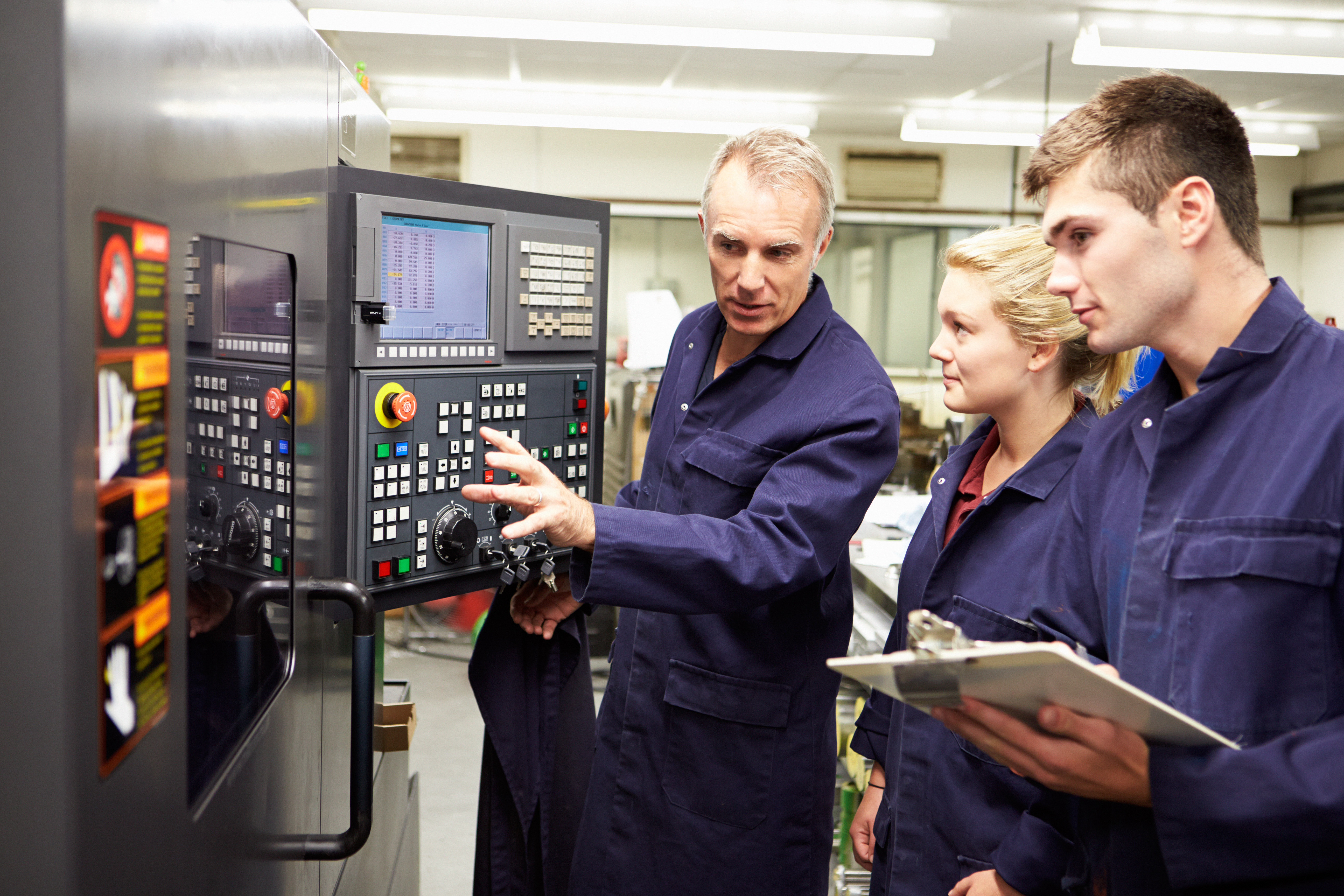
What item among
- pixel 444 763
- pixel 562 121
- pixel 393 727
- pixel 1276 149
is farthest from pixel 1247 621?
pixel 1276 149

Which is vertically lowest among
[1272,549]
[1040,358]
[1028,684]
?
[1028,684]

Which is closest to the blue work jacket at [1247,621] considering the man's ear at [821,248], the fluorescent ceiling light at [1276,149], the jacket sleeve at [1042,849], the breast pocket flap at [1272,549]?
the breast pocket flap at [1272,549]

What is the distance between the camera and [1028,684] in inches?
31.0

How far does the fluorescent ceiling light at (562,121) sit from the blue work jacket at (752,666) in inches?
180

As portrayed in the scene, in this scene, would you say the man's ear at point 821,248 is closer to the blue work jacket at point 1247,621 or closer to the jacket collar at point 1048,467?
the jacket collar at point 1048,467

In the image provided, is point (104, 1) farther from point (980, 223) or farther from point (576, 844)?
point (980, 223)

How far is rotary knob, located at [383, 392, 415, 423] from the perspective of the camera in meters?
1.25

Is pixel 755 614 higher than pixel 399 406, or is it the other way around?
pixel 399 406

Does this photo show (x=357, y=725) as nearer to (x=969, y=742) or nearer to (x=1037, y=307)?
(x=969, y=742)

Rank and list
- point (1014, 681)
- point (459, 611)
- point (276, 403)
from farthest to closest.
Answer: point (459, 611) < point (276, 403) < point (1014, 681)

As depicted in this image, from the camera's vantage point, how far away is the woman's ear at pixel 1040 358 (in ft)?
4.60

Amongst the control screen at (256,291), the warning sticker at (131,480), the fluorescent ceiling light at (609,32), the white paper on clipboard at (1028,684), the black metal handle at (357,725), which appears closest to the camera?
the warning sticker at (131,480)

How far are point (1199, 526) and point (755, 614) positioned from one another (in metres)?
0.68

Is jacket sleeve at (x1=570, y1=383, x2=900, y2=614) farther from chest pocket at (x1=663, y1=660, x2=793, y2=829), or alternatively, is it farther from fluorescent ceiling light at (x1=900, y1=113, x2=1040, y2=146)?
fluorescent ceiling light at (x1=900, y1=113, x2=1040, y2=146)
